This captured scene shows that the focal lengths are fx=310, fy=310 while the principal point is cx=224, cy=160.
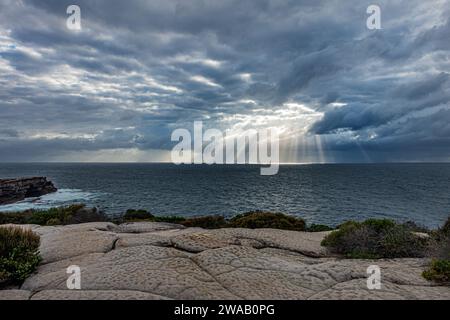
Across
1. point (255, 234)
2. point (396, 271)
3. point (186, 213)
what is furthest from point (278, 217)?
point (186, 213)

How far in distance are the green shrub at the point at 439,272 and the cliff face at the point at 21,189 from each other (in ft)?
214

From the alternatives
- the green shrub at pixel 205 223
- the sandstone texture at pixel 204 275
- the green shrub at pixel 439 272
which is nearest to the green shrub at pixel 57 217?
the green shrub at pixel 205 223

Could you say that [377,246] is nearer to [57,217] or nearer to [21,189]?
[57,217]

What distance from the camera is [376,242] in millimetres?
12188

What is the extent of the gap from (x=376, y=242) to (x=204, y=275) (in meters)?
7.65

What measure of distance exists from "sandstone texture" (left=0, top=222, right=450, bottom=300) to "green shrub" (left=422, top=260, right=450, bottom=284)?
253mm

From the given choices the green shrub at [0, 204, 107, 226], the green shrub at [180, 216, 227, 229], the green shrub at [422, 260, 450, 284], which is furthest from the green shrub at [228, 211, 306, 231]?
the green shrub at [0, 204, 107, 226]

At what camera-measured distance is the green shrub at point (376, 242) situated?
11.6 metres

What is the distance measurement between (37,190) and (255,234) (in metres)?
69.0

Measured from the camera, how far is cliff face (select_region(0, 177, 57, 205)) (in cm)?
5981

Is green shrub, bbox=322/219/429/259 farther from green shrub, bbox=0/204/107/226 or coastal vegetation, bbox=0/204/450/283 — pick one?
green shrub, bbox=0/204/107/226

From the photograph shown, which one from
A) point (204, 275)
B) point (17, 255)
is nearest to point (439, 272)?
point (204, 275)
